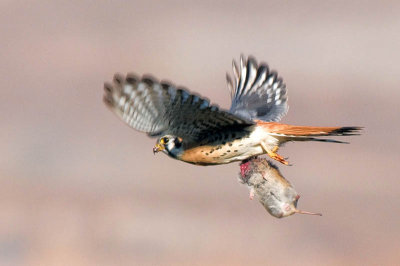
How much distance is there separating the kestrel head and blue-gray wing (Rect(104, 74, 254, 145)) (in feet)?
0.15

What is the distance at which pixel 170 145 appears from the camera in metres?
11.0

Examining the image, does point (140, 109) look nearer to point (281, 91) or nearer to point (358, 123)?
point (281, 91)

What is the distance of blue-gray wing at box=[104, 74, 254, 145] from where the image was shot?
33.4 feet

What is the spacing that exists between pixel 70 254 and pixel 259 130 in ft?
45.9

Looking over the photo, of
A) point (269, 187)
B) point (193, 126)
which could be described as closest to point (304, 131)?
point (269, 187)

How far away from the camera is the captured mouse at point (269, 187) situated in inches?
405

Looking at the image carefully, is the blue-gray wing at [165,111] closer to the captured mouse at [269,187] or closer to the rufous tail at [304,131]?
the rufous tail at [304,131]

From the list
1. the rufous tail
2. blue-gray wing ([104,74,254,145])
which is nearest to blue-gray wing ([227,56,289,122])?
the rufous tail

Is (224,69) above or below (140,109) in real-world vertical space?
above

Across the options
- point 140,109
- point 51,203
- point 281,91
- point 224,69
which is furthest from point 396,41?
point 140,109

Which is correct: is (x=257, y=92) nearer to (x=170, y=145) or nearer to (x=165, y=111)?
(x=170, y=145)

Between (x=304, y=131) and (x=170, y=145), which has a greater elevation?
(x=304, y=131)

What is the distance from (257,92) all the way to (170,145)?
5.53 feet

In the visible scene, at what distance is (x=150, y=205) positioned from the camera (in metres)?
25.2
